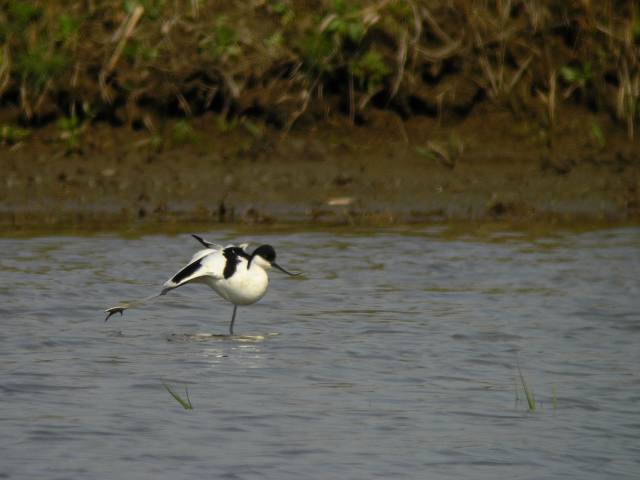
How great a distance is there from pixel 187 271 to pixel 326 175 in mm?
3851

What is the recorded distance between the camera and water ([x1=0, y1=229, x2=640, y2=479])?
5062mm

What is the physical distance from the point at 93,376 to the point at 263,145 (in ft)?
17.2

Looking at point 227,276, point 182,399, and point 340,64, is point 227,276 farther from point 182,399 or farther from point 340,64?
point 340,64

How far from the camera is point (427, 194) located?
10852 mm

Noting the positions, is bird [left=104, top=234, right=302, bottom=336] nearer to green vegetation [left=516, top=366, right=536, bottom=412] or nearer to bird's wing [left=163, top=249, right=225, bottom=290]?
bird's wing [left=163, top=249, right=225, bottom=290]

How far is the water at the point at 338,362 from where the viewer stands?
5.06 metres

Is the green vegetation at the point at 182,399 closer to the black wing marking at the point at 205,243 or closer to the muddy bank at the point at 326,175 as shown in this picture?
the black wing marking at the point at 205,243

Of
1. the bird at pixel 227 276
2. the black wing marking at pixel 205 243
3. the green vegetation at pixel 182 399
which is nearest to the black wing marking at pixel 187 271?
the bird at pixel 227 276

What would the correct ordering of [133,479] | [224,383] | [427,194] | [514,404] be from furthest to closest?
[427,194]
[224,383]
[514,404]
[133,479]

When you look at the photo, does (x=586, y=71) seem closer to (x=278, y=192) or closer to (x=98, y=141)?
(x=278, y=192)

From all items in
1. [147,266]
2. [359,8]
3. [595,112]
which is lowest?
[147,266]

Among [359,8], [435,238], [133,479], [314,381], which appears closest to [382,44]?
[359,8]

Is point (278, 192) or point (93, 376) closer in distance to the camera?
point (93, 376)

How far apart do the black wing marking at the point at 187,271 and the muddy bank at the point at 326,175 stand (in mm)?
2823
